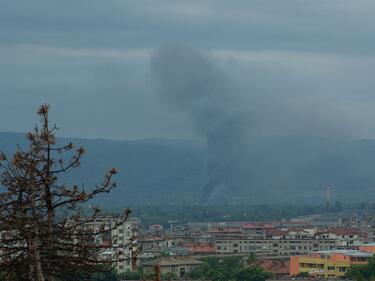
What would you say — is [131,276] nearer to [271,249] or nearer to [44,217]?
[271,249]

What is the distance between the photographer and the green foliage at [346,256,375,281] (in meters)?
76.0

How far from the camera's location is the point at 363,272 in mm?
78500

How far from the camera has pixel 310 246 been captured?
123 metres

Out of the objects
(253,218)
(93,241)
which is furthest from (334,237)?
(93,241)

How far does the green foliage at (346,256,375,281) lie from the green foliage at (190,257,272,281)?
461 centimetres

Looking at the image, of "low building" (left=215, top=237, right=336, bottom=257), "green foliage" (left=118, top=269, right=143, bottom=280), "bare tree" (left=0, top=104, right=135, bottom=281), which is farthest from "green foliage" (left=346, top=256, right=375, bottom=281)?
"bare tree" (left=0, top=104, right=135, bottom=281)

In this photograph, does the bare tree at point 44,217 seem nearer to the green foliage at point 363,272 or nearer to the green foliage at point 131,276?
the green foliage at point 363,272

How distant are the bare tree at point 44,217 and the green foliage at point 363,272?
62869 mm

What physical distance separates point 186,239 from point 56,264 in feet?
408

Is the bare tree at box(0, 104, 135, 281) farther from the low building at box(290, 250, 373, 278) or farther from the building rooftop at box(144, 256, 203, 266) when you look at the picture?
the building rooftop at box(144, 256, 203, 266)

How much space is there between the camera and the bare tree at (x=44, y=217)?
1178cm

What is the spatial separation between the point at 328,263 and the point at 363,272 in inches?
550

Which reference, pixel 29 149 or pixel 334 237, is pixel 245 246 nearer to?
pixel 334 237

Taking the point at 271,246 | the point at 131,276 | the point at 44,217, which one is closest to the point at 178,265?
the point at 131,276
